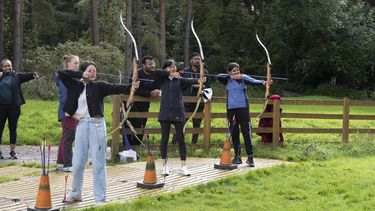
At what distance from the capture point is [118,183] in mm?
7898

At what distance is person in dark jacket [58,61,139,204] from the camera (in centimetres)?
654

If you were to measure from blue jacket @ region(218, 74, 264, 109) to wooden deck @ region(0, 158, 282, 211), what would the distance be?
3.41 ft

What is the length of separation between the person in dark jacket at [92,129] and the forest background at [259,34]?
26.2m

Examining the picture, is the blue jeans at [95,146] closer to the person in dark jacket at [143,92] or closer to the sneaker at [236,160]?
the person in dark jacket at [143,92]

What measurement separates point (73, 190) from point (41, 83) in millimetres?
17165

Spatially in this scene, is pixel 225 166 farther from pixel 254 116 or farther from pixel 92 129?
pixel 92 129

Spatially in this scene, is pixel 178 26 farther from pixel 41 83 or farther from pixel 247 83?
pixel 247 83

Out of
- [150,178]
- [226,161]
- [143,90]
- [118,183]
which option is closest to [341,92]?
[143,90]

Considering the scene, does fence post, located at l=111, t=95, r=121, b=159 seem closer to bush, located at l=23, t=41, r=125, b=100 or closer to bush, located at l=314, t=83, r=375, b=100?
bush, located at l=23, t=41, r=125, b=100

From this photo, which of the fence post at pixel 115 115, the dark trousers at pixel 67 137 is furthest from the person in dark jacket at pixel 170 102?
the fence post at pixel 115 115

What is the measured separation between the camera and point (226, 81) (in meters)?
9.69

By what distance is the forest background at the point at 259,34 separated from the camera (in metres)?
36.0

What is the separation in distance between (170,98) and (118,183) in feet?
4.74

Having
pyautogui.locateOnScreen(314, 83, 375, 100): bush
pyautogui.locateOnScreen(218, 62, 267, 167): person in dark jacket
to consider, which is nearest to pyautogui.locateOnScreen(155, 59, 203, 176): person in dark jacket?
pyautogui.locateOnScreen(218, 62, 267, 167): person in dark jacket
